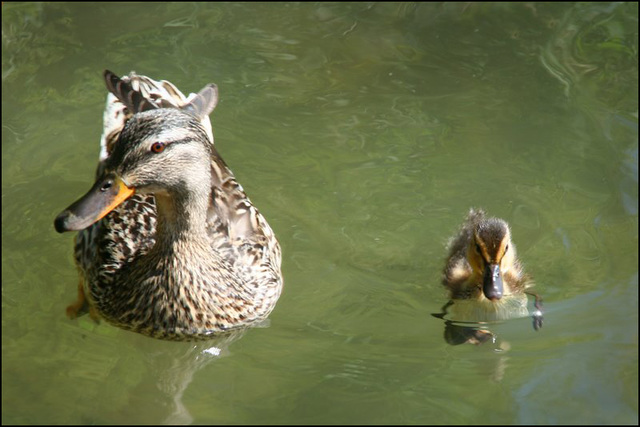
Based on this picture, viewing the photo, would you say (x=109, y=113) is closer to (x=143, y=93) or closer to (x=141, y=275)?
(x=143, y=93)

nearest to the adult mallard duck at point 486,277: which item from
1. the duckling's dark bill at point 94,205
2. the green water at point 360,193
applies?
the green water at point 360,193

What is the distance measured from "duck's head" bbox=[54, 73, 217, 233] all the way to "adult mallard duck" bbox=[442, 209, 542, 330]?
1515 millimetres

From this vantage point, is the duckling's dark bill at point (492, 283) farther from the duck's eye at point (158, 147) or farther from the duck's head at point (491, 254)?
the duck's eye at point (158, 147)

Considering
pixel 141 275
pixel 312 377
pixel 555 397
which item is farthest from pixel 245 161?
pixel 555 397

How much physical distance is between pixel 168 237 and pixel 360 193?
145 centimetres

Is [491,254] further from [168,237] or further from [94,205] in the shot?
[94,205]

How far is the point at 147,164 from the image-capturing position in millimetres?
3758

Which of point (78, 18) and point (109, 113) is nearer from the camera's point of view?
point (109, 113)

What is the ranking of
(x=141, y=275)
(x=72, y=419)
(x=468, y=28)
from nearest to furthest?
(x=72, y=419) → (x=141, y=275) → (x=468, y=28)

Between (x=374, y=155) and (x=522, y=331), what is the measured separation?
165 centimetres

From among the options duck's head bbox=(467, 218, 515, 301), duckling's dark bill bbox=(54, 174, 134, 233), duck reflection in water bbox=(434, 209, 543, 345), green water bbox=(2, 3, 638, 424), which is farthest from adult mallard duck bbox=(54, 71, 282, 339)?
duck's head bbox=(467, 218, 515, 301)

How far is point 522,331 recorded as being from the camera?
447 centimetres

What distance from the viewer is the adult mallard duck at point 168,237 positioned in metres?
3.77

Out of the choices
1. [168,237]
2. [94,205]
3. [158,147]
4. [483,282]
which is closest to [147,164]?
[158,147]
